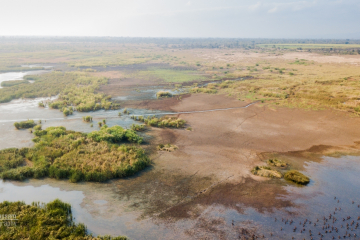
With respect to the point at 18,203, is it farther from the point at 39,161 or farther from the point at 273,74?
the point at 273,74

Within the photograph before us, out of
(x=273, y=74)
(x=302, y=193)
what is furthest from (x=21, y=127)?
(x=273, y=74)

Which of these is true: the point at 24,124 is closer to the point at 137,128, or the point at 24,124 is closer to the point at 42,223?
the point at 137,128

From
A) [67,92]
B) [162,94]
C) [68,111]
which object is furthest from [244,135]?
[67,92]

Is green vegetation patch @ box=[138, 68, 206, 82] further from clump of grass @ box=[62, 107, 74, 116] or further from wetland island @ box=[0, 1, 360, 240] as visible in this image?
clump of grass @ box=[62, 107, 74, 116]

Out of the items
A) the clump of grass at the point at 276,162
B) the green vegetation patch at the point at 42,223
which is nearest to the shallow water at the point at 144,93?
the clump of grass at the point at 276,162

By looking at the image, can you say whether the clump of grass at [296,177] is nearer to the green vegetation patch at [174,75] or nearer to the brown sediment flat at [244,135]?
the brown sediment flat at [244,135]

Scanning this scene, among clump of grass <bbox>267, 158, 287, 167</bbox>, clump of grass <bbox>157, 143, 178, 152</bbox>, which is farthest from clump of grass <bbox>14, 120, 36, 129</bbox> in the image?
clump of grass <bbox>267, 158, 287, 167</bbox>
